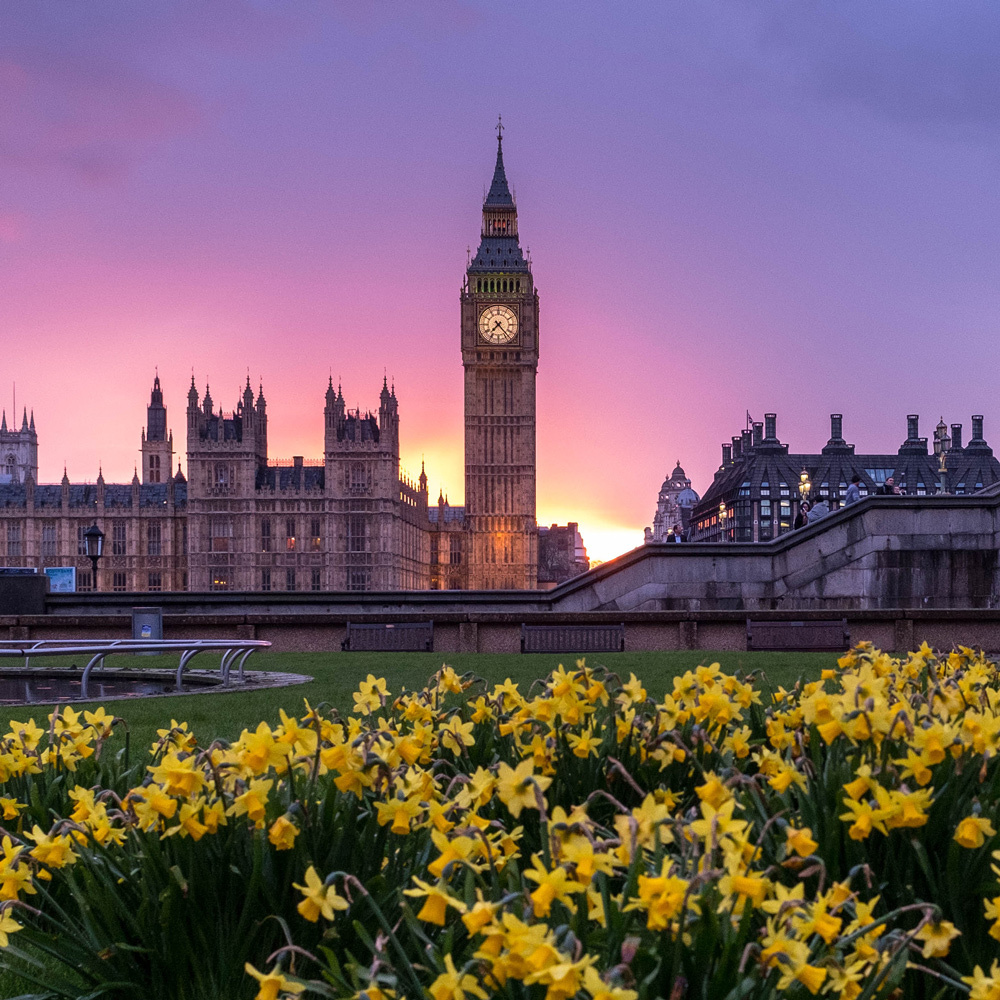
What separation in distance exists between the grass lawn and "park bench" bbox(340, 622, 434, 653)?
862 mm

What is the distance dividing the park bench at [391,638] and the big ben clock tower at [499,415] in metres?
75.9

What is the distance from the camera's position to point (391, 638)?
1697 cm

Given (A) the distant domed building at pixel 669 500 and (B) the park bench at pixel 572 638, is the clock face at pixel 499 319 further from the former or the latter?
(B) the park bench at pixel 572 638

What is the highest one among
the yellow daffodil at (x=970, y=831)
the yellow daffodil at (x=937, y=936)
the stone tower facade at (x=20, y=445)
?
the stone tower facade at (x=20, y=445)

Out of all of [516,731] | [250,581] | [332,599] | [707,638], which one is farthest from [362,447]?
[516,731]

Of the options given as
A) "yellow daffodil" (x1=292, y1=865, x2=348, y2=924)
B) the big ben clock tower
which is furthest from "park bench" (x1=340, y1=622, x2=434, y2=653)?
the big ben clock tower

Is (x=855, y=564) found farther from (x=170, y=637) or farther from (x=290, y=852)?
(x=290, y=852)

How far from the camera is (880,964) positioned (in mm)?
2061

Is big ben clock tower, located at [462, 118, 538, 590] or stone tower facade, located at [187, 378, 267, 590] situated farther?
big ben clock tower, located at [462, 118, 538, 590]

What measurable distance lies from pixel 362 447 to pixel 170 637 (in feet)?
226

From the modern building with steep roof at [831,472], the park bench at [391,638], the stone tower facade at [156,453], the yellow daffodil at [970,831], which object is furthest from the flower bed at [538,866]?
the stone tower facade at [156,453]

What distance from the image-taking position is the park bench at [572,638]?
16.4 m

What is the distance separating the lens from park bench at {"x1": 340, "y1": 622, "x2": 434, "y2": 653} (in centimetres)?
1680

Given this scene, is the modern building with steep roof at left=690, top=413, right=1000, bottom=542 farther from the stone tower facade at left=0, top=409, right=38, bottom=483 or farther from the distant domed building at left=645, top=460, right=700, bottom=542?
the stone tower facade at left=0, top=409, right=38, bottom=483
